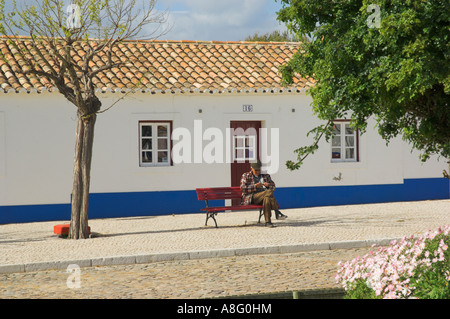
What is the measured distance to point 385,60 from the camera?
22.5 feet

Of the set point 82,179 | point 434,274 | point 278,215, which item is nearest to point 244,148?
point 278,215

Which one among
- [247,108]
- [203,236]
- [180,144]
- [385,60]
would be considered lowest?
[203,236]

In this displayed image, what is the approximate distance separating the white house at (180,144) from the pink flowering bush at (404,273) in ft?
37.2

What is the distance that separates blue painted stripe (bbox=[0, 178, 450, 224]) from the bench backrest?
106 inches

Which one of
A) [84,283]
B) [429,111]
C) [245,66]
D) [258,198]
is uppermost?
[245,66]

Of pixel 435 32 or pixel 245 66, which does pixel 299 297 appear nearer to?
pixel 435 32

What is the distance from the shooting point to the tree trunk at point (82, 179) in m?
12.7

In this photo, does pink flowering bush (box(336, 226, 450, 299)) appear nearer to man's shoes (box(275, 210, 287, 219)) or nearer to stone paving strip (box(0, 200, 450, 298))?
stone paving strip (box(0, 200, 450, 298))

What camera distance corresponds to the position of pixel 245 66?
61.1ft

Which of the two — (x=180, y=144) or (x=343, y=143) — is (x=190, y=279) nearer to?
(x=180, y=144)

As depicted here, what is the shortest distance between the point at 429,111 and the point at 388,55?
0.78 metres

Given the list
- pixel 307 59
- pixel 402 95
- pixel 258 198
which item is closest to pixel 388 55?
pixel 402 95

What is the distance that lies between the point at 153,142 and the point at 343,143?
5166 millimetres

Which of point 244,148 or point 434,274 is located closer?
point 434,274
